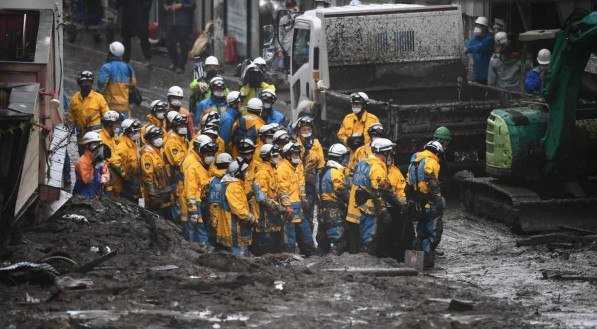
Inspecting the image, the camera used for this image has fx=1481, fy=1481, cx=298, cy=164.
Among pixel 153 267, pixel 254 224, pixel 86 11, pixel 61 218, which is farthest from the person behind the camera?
pixel 86 11

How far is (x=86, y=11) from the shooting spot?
39.3 m

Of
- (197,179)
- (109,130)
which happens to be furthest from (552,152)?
(109,130)

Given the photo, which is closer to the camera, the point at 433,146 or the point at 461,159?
the point at 433,146

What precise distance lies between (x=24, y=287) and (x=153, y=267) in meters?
1.69

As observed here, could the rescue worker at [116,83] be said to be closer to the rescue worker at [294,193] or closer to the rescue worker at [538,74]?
the rescue worker at [294,193]

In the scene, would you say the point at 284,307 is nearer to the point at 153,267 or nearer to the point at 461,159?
the point at 153,267

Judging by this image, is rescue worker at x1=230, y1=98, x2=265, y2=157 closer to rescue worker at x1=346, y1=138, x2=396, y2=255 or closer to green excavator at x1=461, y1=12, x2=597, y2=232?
rescue worker at x1=346, y1=138, x2=396, y2=255

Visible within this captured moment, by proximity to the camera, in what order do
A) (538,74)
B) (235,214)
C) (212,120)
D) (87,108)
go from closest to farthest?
(235,214) < (212,120) < (87,108) < (538,74)

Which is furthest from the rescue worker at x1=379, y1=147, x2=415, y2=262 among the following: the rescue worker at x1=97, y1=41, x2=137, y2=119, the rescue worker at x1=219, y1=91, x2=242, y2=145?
the rescue worker at x1=97, y1=41, x2=137, y2=119

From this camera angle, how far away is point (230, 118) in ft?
66.3

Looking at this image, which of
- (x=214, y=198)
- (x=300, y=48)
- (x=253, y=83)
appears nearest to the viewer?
(x=214, y=198)

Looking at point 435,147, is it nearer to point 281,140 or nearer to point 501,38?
point 281,140

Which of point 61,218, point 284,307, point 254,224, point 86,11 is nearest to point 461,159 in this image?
point 254,224

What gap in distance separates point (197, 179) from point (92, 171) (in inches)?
50.5
